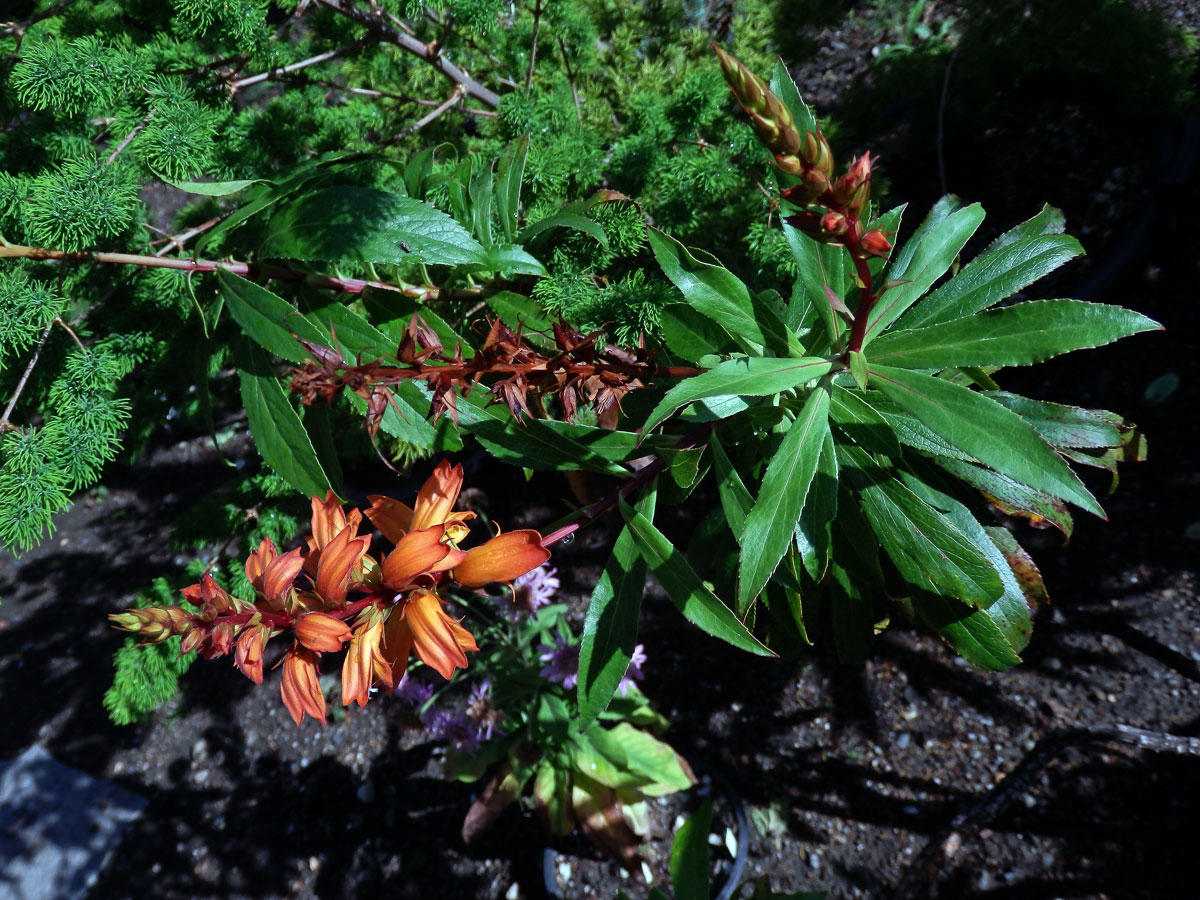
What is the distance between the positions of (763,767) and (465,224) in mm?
1700

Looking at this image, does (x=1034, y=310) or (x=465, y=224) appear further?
(x=465, y=224)

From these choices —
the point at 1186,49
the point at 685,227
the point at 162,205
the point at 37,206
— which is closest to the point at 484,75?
the point at 685,227

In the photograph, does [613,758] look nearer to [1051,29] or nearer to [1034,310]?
[1034,310]

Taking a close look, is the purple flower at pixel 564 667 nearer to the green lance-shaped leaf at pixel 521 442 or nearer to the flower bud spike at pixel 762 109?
the green lance-shaped leaf at pixel 521 442

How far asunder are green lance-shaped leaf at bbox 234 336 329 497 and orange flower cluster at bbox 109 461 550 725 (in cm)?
33

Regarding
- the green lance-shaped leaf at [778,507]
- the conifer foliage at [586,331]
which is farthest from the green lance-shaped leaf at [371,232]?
the green lance-shaped leaf at [778,507]

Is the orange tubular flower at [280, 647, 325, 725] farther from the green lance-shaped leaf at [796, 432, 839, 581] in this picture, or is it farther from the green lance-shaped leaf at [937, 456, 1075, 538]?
the green lance-shaped leaf at [937, 456, 1075, 538]

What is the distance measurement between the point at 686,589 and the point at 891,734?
149 centimetres

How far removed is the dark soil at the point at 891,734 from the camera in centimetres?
185

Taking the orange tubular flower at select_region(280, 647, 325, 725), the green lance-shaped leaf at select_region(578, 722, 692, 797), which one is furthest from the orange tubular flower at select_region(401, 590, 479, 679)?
the green lance-shaped leaf at select_region(578, 722, 692, 797)

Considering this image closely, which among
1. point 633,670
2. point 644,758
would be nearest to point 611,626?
point 633,670

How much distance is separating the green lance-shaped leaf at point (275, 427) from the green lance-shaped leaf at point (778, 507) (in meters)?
0.63

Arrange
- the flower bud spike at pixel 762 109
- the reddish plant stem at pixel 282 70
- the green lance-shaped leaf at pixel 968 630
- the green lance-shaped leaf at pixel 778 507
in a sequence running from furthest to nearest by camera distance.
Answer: the reddish plant stem at pixel 282 70, the green lance-shaped leaf at pixel 968 630, the green lance-shaped leaf at pixel 778 507, the flower bud spike at pixel 762 109

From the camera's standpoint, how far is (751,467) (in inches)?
47.5
